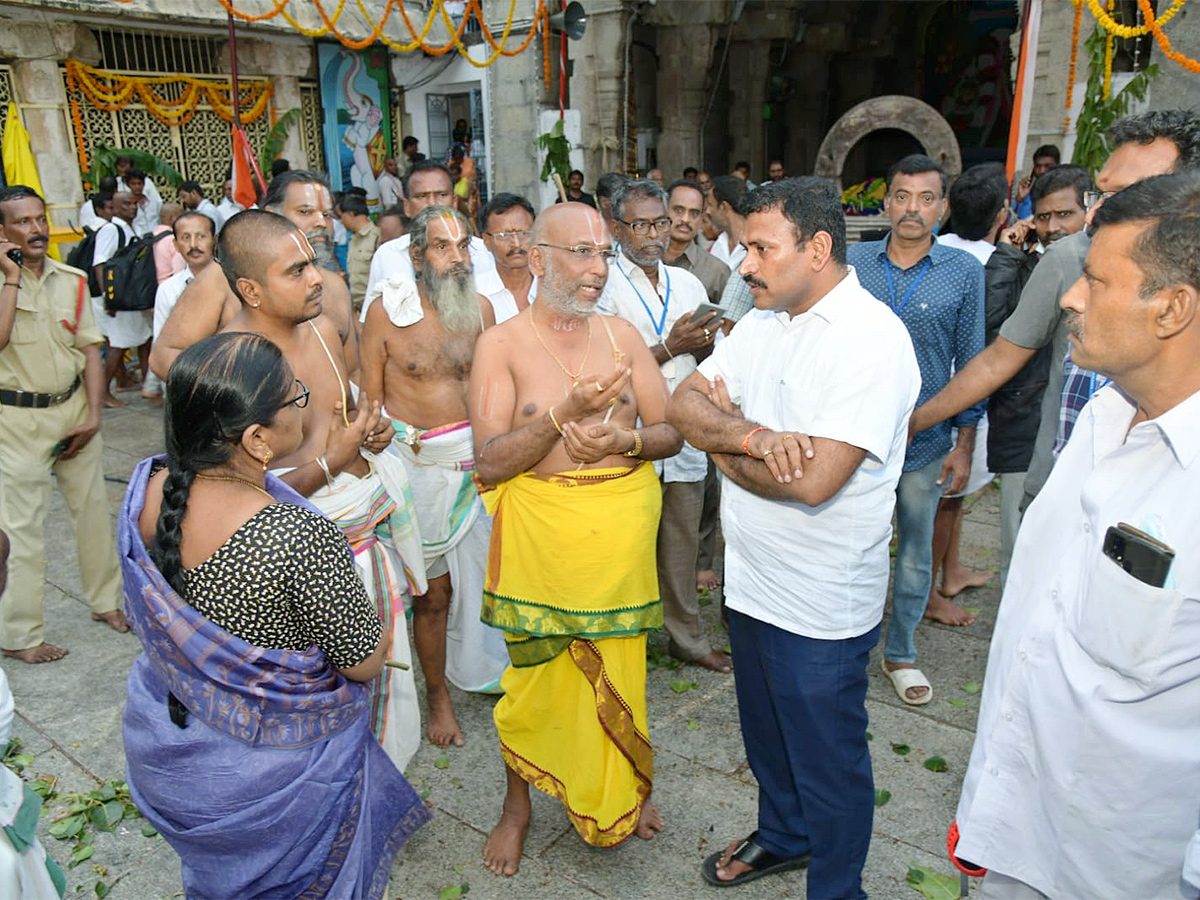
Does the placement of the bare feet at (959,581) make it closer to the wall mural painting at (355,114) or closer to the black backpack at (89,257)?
the black backpack at (89,257)

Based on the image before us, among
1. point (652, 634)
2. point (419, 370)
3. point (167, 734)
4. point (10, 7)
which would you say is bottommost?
point (652, 634)

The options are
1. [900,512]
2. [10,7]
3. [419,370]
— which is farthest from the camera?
[10,7]

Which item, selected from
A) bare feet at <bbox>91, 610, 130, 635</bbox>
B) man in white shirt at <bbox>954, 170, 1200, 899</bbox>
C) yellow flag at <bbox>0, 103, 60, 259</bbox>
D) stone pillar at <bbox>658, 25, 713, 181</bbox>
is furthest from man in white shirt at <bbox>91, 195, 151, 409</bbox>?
man in white shirt at <bbox>954, 170, 1200, 899</bbox>

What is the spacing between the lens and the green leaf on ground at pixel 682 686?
3918 millimetres

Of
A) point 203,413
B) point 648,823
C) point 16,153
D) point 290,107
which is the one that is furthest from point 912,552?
point 290,107

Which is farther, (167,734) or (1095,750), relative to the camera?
(167,734)

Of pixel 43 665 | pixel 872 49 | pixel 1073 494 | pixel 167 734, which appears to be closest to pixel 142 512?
pixel 167 734

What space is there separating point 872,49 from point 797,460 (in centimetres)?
1818

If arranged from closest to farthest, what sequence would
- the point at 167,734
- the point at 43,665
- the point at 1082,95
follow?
the point at 167,734 → the point at 43,665 → the point at 1082,95

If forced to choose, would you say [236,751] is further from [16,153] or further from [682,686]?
[16,153]

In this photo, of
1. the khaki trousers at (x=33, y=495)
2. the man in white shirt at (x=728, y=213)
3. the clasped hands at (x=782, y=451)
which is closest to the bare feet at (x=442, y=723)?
the clasped hands at (x=782, y=451)

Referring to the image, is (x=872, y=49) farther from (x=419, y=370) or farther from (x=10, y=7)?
(x=419, y=370)

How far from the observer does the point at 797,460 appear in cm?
221

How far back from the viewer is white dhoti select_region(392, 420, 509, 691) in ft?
11.9
